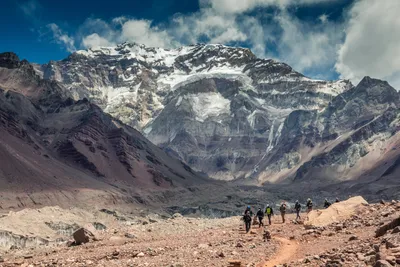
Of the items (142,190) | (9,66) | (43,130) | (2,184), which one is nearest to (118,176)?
(142,190)

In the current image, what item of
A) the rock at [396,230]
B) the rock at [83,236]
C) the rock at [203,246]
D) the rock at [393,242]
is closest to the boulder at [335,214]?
the rock at [203,246]

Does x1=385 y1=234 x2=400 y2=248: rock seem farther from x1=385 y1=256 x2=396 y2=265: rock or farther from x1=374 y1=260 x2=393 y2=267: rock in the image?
x1=374 y1=260 x2=393 y2=267: rock

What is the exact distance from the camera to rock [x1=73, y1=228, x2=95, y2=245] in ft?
106

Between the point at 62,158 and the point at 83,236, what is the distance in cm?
12577

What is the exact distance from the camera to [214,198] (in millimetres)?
169500

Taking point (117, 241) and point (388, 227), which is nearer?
point (388, 227)

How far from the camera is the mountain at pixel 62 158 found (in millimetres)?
104375

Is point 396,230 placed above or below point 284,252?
above

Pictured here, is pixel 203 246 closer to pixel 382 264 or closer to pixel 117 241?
pixel 117 241

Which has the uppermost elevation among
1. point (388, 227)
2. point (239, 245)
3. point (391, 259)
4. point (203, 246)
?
point (388, 227)

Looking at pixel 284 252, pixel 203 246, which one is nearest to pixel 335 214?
pixel 284 252

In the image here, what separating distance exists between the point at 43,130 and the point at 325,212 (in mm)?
153591

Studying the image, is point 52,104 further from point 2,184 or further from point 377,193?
point 377,193

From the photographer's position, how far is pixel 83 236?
3266 cm
